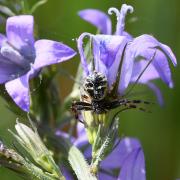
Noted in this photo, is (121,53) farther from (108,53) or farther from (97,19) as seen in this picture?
(97,19)

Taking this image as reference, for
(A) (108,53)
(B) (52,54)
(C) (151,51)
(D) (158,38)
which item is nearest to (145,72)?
(C) (151,51)

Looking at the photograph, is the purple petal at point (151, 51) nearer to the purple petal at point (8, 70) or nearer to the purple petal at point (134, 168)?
the purple petal at point (134, 168)

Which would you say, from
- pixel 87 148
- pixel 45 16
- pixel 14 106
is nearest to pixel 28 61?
pixel 14 106

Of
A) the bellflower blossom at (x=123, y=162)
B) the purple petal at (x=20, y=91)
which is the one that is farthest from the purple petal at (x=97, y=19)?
the purple petal at (x=20, y=91)

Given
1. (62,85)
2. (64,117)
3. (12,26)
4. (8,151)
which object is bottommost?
(62,85)

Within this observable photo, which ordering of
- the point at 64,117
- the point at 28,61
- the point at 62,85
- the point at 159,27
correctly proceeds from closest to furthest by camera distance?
the point at 28,61 → the point at 64,117 → the point at 159,27 → the point at 62,85

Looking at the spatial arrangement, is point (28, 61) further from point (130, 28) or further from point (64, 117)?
point (130, 28)
